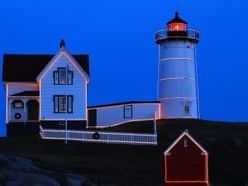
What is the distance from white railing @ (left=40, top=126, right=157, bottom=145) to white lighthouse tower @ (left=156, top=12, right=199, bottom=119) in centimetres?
A: 1534

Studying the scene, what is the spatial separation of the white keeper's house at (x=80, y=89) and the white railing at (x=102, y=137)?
651 cm

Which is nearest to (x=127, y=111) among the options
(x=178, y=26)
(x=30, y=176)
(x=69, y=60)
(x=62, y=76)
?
(x=62, y=76)

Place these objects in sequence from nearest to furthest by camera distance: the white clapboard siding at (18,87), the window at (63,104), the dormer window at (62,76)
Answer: the window at (63,104) < the dormer window at (62,76) < the white clapboard siding at (18,87)

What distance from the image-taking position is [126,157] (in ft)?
219

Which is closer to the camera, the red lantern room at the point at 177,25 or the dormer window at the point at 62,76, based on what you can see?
the dormer window at the point at 62,76

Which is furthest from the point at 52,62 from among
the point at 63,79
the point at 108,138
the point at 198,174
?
the point at 198,174

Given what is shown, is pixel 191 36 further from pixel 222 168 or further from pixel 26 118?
pixel 222 168

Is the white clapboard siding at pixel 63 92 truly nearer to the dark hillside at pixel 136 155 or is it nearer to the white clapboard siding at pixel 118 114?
the dark hillside at pixel 136 155

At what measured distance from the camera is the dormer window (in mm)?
81250

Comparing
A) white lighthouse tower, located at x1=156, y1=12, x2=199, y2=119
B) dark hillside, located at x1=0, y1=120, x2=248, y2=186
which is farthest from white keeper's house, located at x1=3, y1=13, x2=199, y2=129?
dark hillside, located at x1=0, y1=120, x2=248, y2=186

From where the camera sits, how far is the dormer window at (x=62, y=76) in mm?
81250

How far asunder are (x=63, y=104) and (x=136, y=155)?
14.8m

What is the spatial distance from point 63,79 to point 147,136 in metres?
12.6

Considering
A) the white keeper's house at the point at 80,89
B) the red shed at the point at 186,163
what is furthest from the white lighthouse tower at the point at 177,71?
the red shed at the point at 186,163
